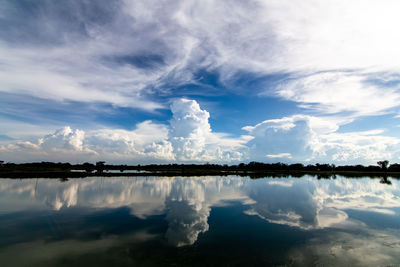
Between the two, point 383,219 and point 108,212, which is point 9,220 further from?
point 383,219

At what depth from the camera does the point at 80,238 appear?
67.6 ft

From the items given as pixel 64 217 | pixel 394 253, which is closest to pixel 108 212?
pixel 64 217

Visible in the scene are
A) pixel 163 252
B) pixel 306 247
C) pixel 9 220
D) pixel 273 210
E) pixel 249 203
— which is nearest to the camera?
pixel 163 252

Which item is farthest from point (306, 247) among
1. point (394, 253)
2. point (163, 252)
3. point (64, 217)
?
point (64, 217)

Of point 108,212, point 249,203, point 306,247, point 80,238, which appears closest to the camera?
point 306,247

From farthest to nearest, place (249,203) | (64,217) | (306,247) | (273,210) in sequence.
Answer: (249,203)
(273,210)
(64,217)
(306,247)

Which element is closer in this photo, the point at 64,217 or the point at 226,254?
the point at 226,254

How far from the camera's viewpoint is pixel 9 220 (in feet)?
87.3

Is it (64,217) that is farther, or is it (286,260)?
(64,217)

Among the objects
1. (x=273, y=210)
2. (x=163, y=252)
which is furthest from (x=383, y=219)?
(x=163, y=252)

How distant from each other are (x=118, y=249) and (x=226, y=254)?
8.94m

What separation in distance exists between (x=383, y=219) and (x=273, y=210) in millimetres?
14591

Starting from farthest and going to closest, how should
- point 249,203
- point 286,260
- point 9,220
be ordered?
point 249,203, point 9,220, point 286,260

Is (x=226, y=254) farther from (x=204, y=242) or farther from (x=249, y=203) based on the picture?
(x=249, y=203)
